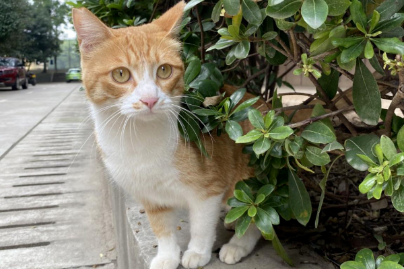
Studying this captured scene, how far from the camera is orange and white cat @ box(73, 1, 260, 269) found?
1.49m

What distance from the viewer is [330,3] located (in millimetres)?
866

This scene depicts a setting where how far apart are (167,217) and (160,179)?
10.9 inches

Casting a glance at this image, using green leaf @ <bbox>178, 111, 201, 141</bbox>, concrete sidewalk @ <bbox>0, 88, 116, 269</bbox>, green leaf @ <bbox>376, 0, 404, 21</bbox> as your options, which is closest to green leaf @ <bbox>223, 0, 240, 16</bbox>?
green leaf @ <bbox>376, 0, 404, 21</bbox>

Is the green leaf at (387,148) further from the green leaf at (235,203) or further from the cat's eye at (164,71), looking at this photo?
the cat's eye at (164,71)

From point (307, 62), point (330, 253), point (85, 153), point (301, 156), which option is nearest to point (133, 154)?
point (301, 156)

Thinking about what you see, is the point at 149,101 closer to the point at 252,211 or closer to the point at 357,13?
the point at 252,211

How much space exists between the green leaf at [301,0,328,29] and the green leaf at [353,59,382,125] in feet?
0.72

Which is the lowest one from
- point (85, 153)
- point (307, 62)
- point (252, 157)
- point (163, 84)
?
point (85, 153)

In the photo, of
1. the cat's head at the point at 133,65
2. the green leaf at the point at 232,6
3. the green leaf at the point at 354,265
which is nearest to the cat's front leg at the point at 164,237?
the cat's head at the point at 133,65

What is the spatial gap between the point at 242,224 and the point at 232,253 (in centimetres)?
34

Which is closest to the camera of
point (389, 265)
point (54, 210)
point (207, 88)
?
point (389, 265)

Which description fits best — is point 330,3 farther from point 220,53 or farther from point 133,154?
point 220,53

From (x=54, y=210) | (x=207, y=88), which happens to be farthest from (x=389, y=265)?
(x=54, y=210)

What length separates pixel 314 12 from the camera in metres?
0.81
